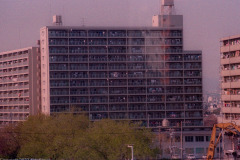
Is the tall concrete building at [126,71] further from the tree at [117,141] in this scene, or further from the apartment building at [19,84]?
the tree at [117,141]

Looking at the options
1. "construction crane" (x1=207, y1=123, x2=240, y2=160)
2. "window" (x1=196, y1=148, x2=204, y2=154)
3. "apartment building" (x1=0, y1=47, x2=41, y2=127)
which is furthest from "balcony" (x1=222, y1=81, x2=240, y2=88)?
"apartment building" (x1=0, y1=47, x2=41, y2=127)

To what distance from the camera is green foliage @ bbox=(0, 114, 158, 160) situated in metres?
15.0

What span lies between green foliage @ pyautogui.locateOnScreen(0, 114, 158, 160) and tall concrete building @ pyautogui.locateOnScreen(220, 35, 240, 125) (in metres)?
5.67

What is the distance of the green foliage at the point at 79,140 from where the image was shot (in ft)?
49.1

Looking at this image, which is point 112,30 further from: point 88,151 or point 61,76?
point 88,151

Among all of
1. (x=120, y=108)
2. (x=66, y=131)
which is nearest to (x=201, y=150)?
(x=120, y=108)

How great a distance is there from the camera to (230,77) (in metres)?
21.4

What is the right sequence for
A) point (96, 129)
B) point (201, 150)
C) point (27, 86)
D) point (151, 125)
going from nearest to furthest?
point (96, 129) < point (201, 150) < point (151, 125) < point (27, 86)

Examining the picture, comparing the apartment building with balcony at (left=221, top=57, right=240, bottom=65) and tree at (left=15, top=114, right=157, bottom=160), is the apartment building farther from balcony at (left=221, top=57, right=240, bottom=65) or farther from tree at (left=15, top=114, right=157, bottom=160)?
balcony at (left=221, top=57, right=240, bottom=65)

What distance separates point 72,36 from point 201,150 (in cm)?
806

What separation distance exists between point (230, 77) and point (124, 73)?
19.0ft

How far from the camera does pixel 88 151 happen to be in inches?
585

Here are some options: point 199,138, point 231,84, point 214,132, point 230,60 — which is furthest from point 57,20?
point 214,132

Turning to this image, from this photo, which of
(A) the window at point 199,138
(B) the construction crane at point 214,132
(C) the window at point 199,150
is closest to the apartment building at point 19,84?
(A) the window at point 199,138
